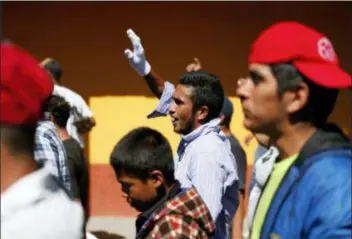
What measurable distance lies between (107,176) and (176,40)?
165cm

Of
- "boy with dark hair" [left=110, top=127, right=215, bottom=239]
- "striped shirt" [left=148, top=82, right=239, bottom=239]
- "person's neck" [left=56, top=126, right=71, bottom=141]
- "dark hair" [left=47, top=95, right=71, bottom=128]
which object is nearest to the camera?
"boy with dark hair" [left=110, top=127, right=215, bottom=239]

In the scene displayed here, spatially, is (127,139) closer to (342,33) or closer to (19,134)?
(19,134)

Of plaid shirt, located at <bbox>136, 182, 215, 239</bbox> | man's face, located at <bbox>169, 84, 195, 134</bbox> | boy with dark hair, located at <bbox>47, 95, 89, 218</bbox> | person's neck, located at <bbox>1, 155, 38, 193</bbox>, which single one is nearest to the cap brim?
plaid shirt, located at <bbox>136, 182, 215, 239</bbox>

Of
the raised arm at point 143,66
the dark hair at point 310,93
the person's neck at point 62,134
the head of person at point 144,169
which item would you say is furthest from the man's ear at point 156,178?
the person's neck at point 62,134

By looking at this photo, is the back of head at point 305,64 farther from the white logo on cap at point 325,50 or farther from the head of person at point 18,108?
the head of person at point 18,108

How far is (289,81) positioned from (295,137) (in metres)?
0.18

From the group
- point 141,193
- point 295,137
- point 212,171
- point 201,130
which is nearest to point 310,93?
point 295,137

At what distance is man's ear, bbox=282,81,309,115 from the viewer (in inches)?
104

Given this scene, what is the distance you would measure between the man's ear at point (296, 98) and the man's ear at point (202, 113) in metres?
2.00

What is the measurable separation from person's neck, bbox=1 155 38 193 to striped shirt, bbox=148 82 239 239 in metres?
2.00

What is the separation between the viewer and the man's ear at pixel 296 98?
2.65 m

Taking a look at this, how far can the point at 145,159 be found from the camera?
344 cm

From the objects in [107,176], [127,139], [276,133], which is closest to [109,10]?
[107,176]

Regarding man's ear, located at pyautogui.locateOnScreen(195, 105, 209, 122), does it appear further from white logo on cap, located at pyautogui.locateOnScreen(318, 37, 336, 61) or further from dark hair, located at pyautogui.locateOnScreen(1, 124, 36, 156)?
dark hair, located at pyautogui.locateOnScreen(1, 124, 36, 156)
